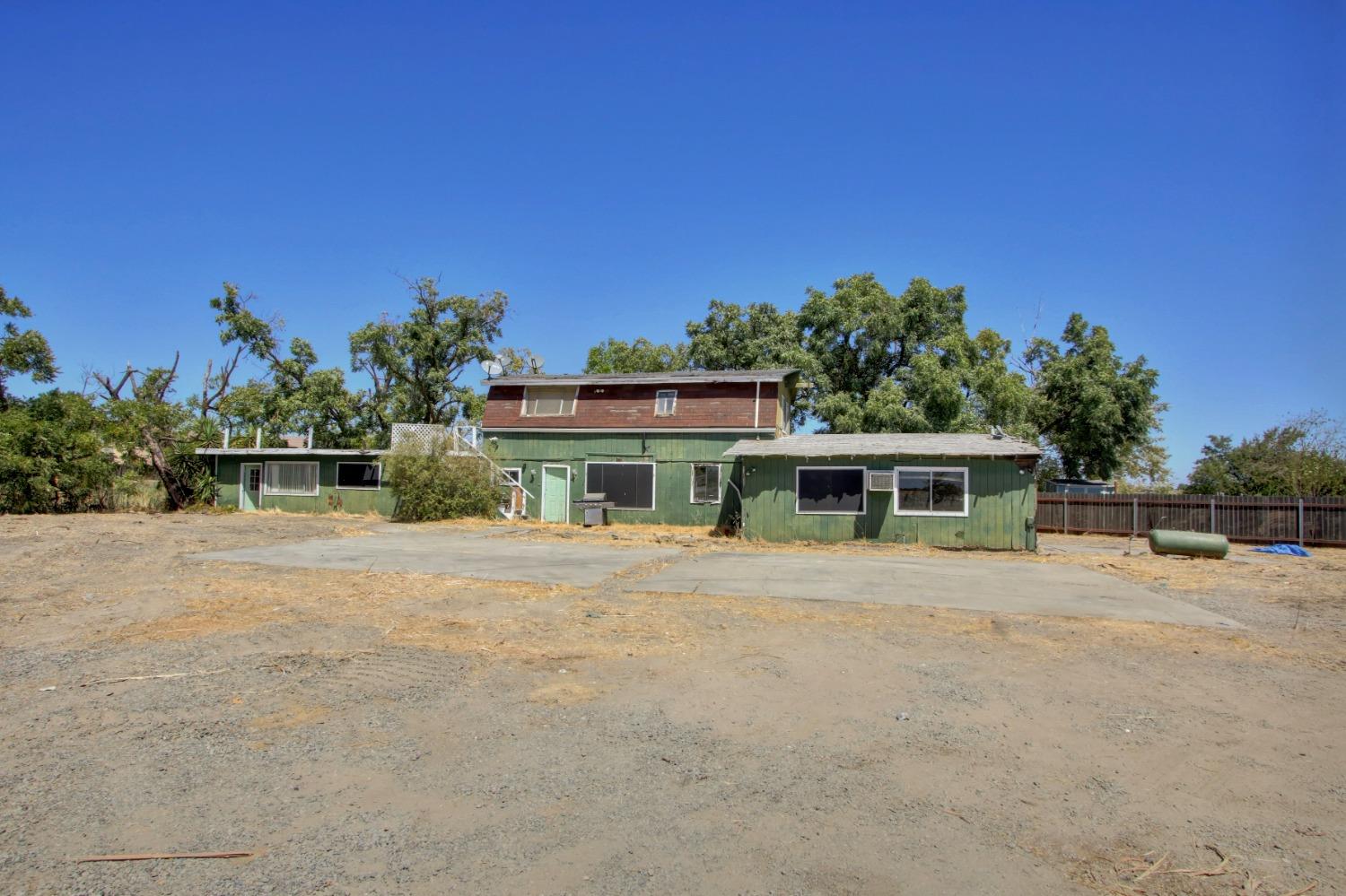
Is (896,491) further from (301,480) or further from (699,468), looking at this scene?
(301,480)

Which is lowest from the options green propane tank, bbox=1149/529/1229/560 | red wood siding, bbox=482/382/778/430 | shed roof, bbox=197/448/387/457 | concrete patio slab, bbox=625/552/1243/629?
concrete patio slab, bbox=625/552/1243/629

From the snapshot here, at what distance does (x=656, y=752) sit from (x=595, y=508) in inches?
730

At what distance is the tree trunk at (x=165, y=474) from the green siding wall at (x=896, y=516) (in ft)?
68.4

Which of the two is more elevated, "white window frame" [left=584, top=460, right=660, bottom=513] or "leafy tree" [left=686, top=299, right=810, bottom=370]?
"leafy tree" [left=686, top=299, right=810, bottom=370]

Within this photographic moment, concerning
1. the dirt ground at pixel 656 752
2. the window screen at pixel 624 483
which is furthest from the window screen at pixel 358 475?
the dirt ground at pixel 656 752

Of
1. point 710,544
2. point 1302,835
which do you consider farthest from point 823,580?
point 1302,835

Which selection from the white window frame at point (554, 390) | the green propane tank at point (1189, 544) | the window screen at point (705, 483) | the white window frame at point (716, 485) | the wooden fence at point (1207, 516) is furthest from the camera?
the white window frame at point (554, 390)

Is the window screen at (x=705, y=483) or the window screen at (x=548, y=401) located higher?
the window screen at (x=548, y=401)

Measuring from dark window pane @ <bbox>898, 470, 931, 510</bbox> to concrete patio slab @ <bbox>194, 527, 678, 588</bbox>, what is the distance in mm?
6440

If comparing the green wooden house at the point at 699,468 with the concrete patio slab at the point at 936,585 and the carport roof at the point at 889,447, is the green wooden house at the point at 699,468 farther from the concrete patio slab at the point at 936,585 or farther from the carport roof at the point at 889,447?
the concrete patio slab at the point at 936,585

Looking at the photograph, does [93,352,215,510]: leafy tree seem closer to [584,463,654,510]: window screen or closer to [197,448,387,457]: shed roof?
[197,448,387,457]: shed roof

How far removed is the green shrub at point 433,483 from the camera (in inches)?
872

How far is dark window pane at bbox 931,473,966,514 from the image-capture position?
58.1 feet

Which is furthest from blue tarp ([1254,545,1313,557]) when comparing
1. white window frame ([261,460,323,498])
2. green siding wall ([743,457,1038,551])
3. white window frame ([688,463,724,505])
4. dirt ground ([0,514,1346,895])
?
white window frame ([261,460,323,498])
